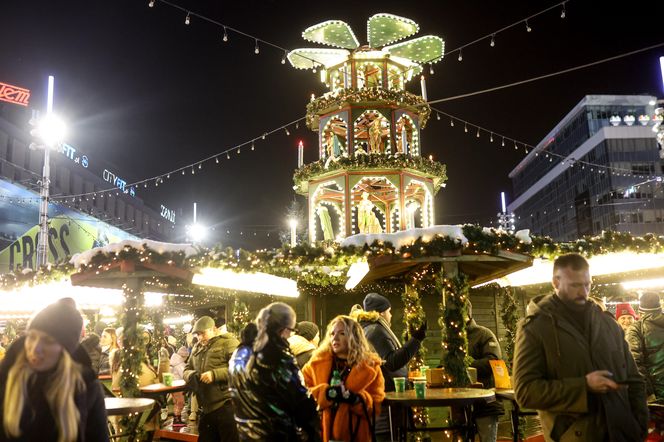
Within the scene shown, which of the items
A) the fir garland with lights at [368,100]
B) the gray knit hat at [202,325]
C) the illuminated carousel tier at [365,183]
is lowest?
the gray knit hat at [202,325]

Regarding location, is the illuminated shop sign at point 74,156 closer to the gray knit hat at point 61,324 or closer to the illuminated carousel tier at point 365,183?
the illuminated carousel tier at point 365,183

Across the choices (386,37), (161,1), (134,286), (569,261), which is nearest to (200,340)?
(134,286)

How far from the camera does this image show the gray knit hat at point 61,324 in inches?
119

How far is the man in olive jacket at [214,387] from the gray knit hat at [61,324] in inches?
159

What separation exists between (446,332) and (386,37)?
36.6 feet

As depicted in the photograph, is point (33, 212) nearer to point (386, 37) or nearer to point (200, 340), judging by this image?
point (386, 37)

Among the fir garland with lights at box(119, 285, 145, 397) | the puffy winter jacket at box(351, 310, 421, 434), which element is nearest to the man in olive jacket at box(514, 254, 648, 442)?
the puffy winter jacket at box(351, 310, 421, 434)

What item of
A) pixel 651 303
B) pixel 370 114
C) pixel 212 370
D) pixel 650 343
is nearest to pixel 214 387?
pixel 212 370

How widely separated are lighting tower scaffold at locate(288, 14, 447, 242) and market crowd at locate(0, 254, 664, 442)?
9.57 metres

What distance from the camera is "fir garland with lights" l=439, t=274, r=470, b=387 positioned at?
8195mm

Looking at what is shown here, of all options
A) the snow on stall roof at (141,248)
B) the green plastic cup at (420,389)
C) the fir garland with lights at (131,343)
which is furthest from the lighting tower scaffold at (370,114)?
the green plastic cup at (420,389)

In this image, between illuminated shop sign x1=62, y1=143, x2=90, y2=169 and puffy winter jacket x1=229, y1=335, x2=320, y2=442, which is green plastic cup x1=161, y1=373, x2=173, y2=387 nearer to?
puffy winter jacket x1=229, y1=335, x2=320, y2=442

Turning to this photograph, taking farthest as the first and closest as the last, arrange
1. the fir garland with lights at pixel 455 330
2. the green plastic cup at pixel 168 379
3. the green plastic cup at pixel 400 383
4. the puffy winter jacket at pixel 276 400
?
the green plastic cup at pixel 168 379 < the fir garland with lights at pixel 455 330 < the green plastic cup at pixel 400 383 < the puffy winter jacket at pixel 276 400

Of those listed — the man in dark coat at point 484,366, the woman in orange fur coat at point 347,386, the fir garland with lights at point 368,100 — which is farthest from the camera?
the fir garland with lights at point 368,100
